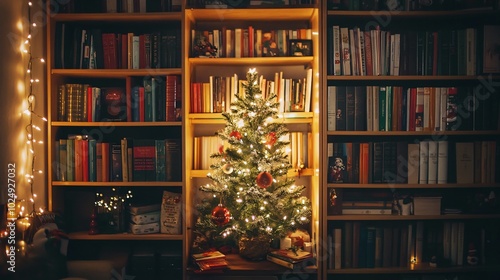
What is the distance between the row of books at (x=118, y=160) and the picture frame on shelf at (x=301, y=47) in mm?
974

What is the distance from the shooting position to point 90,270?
2830mm

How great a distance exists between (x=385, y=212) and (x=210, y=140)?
1.25 metres

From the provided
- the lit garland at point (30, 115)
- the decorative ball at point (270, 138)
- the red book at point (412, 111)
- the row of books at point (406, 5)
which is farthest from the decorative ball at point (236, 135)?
the lit garland at point (30, 115)

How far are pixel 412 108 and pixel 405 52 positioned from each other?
0.36 meters

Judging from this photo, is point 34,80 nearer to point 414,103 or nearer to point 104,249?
point 104,249

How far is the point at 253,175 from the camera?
2982mm

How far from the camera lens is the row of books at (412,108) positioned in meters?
2.96

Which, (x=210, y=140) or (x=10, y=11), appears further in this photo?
(x=210, y=140)

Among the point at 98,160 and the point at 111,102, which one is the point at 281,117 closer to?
the point at 111,102

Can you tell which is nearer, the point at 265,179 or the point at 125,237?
the point at 265,179

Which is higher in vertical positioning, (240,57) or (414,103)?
(240,57)

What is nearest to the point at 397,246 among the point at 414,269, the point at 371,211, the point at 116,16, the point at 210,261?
the point at 414,269

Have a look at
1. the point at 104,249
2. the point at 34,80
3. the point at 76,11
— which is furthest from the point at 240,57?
the point at 104,249

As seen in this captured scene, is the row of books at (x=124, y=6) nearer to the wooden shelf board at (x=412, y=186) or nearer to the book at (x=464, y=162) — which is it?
the wooden shelf board at (x=412, y=186)
